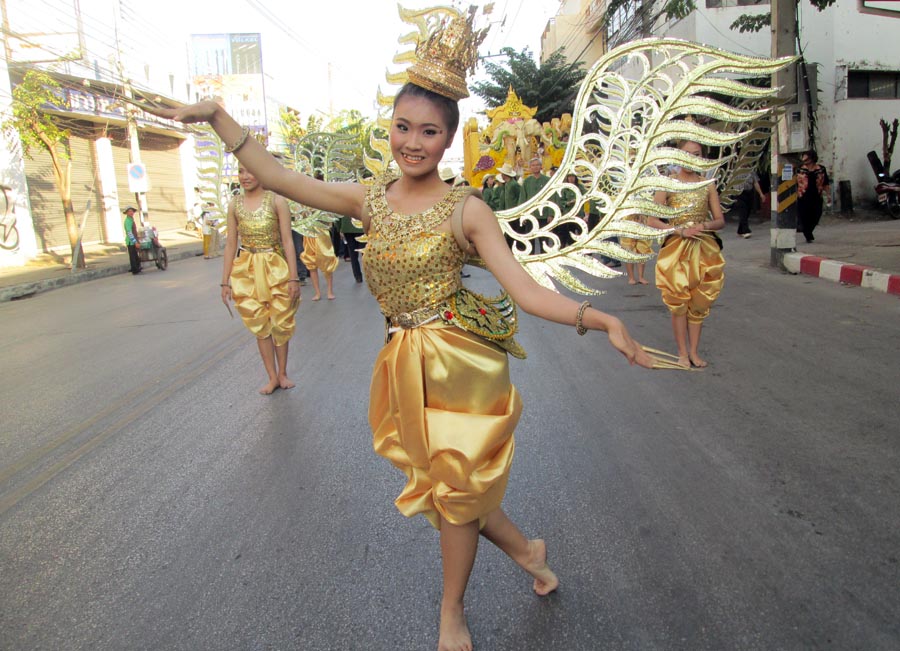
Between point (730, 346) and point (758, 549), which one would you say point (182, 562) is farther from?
point (730, 346)

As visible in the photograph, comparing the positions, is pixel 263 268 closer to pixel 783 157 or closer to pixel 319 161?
pixel 319 161

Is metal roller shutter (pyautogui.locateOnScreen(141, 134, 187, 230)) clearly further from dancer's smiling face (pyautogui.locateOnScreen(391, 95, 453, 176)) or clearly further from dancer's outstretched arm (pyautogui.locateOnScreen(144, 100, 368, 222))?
dancer's smiling face (pyautogui.locateOnScreen(391, 95, 453, 176))

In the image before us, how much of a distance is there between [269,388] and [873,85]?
18970mm

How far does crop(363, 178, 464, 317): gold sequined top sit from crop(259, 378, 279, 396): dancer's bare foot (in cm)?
342

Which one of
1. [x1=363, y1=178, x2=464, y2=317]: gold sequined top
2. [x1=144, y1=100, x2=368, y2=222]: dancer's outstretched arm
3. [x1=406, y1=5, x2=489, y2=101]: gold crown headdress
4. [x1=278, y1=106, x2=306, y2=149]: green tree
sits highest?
[x1=278, y1=106, x2=306, y2=149]: green tree

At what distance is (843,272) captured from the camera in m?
9.06

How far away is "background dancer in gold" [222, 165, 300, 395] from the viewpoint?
17.0ft

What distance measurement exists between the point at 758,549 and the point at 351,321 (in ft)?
20.4

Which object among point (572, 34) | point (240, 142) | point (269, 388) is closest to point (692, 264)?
point (269, 388)

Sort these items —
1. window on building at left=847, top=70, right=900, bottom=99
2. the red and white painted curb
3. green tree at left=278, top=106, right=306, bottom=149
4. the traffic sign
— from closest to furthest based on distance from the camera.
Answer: green tree at left=278, top=106, right=306, bottom=149 < the red and white painted curb < window on building at left=847, top=70, right=900, bottom=99 < the traffic sign

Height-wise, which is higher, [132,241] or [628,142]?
[628,142]

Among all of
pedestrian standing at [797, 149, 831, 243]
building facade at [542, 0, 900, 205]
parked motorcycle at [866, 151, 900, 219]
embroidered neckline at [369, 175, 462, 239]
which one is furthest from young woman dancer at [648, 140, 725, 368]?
building facade at [542, 0, 900, 205]

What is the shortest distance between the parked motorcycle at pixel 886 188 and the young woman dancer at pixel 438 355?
57.4 ft

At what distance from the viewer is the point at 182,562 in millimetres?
2748
